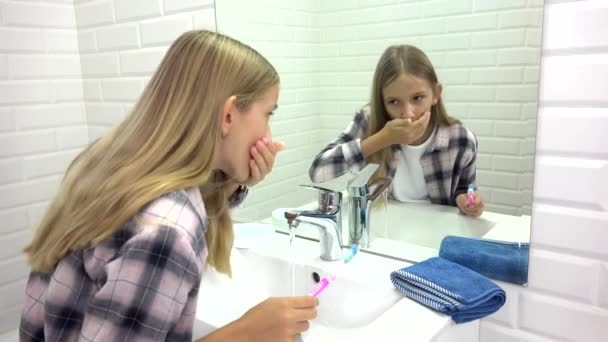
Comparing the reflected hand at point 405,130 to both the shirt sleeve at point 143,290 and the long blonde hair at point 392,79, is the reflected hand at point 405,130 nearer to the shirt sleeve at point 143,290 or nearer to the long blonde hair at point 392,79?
the long blonde hair at point 392,79

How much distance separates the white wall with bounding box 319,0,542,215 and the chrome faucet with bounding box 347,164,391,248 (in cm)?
18

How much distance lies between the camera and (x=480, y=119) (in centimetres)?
97

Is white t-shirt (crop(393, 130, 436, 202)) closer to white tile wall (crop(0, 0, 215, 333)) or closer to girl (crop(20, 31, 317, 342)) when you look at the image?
girl (crop(20, 31, 317, 342))

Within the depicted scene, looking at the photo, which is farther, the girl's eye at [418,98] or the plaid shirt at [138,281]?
the girl's eye at [418,98]

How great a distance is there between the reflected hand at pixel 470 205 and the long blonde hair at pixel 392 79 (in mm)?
161

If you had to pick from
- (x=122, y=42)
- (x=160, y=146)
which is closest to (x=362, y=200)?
(x=160, y=146)

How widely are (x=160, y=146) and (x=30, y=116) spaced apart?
94cm

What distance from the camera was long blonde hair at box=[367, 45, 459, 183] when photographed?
1013 millimetres

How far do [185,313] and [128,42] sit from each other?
3.28ft

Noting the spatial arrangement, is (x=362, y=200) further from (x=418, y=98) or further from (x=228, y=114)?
(x=228, y=114)

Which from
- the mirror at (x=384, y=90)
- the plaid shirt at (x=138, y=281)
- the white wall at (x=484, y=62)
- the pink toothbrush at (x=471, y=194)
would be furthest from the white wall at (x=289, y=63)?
the plaid shirt at (x=138, y=281)

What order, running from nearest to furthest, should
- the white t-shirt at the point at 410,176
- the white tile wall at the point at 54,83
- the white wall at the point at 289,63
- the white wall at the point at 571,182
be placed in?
the white wall at the point at 571,182
the white t-shirt at the point at 410,176
the white wall at the point at 289,63
the white tile wall at the point at 54,83

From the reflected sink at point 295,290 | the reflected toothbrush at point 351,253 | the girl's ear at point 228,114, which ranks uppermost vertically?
the girl's ear at point 228,114

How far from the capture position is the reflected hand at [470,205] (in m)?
1.00
